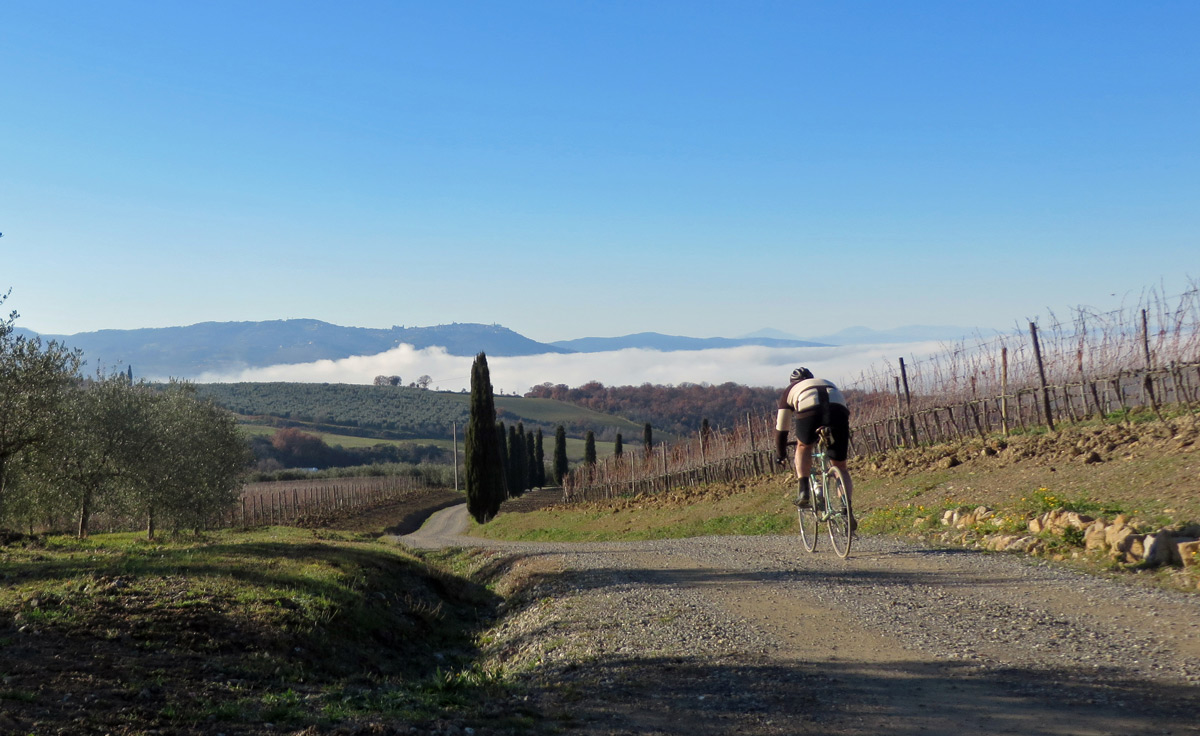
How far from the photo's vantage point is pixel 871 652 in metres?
7.02

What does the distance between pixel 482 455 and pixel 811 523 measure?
48145 millimetres

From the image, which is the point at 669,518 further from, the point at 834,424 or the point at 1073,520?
the point at 834,424

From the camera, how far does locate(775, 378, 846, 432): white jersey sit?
11.1m

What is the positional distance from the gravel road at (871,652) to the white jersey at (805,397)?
2048mm

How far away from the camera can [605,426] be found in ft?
536

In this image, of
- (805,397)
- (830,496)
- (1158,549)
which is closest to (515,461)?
(830,496)

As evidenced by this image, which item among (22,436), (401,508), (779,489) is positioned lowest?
(401,508)

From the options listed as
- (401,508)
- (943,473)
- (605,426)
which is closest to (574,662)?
(943,473)

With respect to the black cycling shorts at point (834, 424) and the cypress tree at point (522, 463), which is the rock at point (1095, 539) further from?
the cypress tree at point (522, 463)

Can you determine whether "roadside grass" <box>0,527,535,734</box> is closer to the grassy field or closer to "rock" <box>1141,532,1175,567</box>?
"rock" <box>1141,532,1175,567</box>

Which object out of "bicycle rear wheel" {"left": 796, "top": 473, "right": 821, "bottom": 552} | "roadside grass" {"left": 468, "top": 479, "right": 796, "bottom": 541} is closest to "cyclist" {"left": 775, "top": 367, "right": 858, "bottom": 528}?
"bicycle rear wheel" {"left": 796, "top": 473, "right": 821, "bottom": 552}

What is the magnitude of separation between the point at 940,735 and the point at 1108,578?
574cm

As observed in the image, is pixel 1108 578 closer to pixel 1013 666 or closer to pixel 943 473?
pixel 1013 666

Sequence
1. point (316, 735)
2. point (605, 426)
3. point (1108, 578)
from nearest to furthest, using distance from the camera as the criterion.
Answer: point (316, 735) → point (1108, 578) → point (605, 426)
